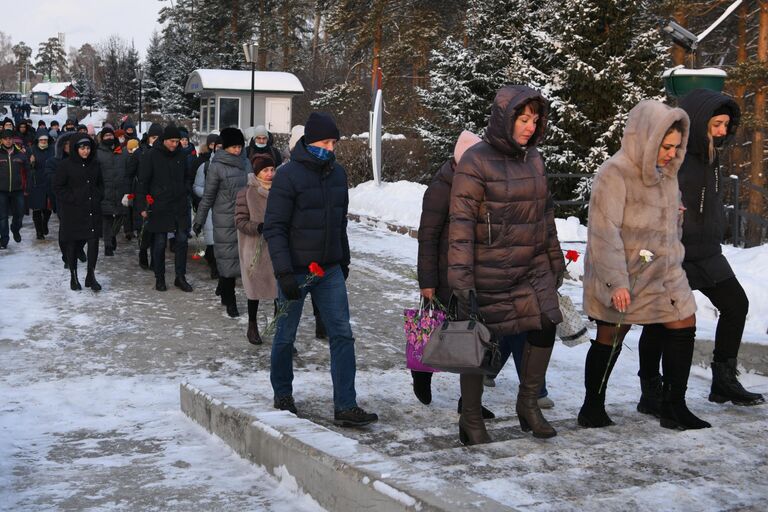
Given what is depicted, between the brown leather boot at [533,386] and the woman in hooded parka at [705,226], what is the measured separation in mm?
887

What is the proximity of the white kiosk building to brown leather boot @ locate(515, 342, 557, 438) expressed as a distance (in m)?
30.2

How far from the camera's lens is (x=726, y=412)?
19.5 feet

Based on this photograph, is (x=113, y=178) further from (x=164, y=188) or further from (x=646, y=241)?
(x=646, y=241)

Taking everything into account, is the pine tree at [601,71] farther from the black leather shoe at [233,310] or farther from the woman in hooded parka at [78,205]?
the black leather shoe at [233,310]

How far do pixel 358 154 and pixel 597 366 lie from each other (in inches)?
871

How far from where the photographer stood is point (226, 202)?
9.91 m

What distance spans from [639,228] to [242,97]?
3105 cm

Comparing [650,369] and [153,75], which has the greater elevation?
[153,75]

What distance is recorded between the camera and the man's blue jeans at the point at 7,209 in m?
14.6

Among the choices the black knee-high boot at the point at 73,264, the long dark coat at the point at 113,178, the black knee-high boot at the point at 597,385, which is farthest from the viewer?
the long dark coat at the point at 113,178

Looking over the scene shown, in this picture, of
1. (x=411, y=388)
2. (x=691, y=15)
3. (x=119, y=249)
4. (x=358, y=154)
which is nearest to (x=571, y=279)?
(x=411, y=388)

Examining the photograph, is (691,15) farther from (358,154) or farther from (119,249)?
(119,249)

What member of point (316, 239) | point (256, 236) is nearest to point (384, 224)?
point (256, 236)

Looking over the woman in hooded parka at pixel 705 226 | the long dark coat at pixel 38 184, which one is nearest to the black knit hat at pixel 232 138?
the woman in hooded parka at pixel 705 226
